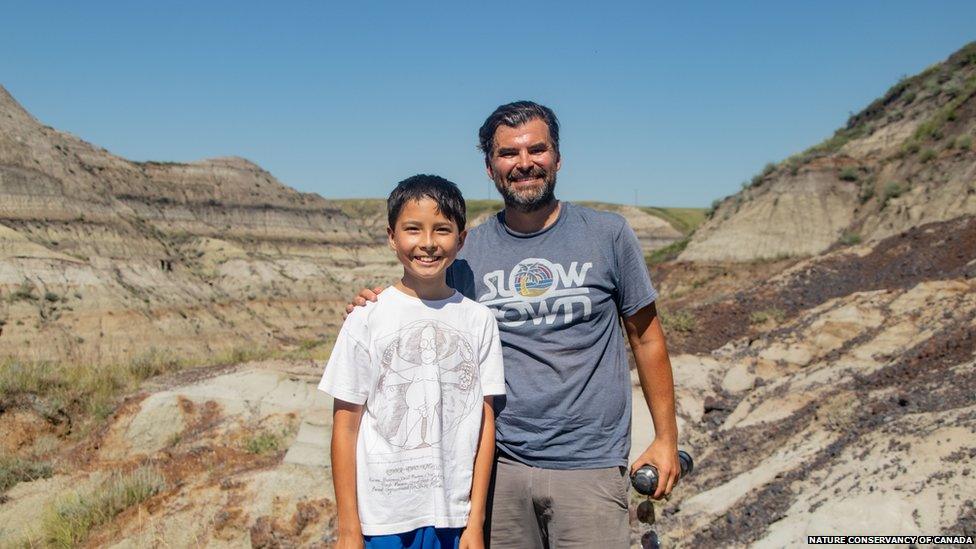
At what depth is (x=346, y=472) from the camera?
2.32 metres

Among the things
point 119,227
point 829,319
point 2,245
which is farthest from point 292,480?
point 119,227

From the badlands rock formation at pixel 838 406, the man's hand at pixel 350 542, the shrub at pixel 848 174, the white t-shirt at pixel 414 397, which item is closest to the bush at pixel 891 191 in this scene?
the shrub at pixel 848 174

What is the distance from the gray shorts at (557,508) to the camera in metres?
2.51

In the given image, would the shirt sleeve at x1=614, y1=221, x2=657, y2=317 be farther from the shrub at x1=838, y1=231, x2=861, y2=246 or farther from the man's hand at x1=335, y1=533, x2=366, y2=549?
the shrub at x1=838, y1=231, x2=861, y2=246

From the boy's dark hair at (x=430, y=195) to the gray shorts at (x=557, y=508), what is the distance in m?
0.90

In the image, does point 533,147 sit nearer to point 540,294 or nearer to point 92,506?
point 540,294

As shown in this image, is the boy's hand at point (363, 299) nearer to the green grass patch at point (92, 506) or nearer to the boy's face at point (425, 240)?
the boy's face at point (425, 240)

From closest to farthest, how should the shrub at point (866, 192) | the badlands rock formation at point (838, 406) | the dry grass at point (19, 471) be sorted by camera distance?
the badlands rock formation at point (838, 406) → the dry grass at point (19, 471) → the shrub at point (866, 192)

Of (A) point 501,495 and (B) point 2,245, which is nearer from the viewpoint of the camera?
(A) point 501,495

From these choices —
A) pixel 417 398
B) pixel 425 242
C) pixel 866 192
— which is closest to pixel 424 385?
pixel 417 398

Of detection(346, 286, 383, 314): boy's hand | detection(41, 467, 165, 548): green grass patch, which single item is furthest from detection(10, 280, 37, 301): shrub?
detection(346, 286, 383, 314): boy's hand

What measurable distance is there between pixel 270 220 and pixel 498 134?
38278 mm

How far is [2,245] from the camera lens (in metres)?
21.8

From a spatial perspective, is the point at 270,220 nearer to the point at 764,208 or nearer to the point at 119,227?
the point at 119,227
